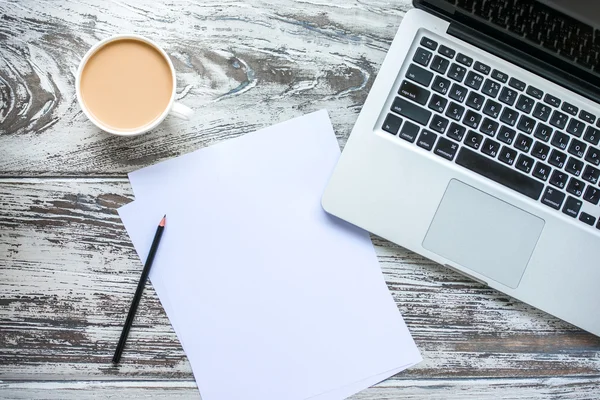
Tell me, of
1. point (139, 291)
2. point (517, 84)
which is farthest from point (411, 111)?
point (139, 291)

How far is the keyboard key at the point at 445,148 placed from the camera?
0.63 meters

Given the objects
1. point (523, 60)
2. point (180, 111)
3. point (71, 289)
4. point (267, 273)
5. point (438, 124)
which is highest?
point (523, 60)

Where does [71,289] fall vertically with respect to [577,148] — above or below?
below

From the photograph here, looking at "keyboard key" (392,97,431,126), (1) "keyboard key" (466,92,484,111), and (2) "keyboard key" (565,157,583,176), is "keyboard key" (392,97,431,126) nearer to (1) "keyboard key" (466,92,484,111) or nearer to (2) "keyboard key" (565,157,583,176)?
(1) "keyboard key" (466,92,484,111)

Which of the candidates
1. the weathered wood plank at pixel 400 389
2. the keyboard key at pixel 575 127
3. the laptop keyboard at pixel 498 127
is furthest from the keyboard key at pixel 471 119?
the weathered wood plank at pixel 400 389

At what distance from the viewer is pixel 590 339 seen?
69 centimetres

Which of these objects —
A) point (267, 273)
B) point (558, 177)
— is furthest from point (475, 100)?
point (267, 273)

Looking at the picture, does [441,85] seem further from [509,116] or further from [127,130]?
[127,130]

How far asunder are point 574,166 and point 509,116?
9cm

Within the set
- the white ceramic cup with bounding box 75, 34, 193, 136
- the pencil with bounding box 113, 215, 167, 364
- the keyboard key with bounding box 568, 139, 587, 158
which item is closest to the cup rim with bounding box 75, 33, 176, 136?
the white ceramic cup with bounding box 75, 34, 193, 136

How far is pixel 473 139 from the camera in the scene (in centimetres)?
63

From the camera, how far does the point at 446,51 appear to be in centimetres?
63

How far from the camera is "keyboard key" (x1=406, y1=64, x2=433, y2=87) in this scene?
0.63 meters

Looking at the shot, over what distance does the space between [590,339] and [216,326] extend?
1.43 feet
